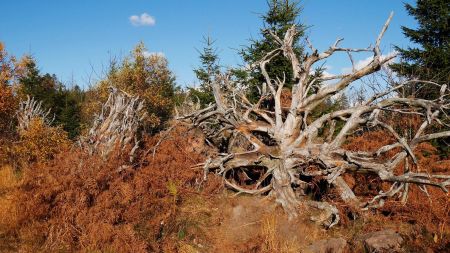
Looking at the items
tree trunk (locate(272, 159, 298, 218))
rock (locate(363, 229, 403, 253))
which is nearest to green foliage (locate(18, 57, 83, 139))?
tree trunk (locate(272, 159, 298, 218))

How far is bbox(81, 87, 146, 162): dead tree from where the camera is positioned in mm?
9031

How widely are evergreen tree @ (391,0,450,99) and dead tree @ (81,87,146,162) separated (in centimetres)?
1125

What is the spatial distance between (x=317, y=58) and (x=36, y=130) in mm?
8355

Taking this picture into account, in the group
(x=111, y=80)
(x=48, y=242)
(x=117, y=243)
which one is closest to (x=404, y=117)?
(x=117, y=243)

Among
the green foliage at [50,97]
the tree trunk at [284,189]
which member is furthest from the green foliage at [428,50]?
the green foliage at [50,97]

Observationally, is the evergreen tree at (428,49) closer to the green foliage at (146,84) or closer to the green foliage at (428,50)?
the green foliage at (428,50)

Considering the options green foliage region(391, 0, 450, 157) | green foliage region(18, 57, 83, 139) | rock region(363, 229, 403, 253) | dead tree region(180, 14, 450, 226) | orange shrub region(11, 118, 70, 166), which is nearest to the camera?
rock region(363, 229, 403, 253)

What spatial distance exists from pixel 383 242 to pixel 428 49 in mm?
12251

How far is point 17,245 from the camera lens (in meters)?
6.67

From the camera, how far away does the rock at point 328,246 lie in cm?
686

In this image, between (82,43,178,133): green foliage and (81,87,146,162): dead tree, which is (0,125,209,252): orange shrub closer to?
(81,87,146,162): dead tree

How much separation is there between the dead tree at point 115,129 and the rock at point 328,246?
4.85 meters

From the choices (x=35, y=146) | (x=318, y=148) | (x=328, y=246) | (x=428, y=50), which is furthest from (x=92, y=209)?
(x=428, y=50)

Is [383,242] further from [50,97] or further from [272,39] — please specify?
[50,97]
